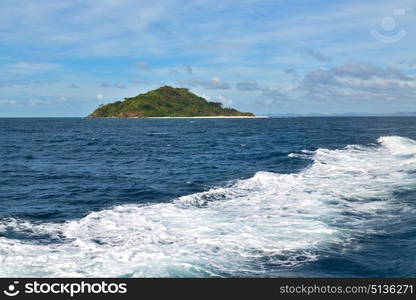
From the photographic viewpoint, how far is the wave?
1409 centimetres

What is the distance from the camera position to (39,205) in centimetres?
2419

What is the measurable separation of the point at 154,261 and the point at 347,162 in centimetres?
3401

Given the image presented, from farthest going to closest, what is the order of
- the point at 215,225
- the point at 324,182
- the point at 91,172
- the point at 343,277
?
1. the point at 91,172
2. the point at 324,182
3. the point at 215,225
4. the point at 343,277

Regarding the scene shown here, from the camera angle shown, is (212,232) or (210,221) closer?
(212,232)

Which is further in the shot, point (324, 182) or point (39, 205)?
point (324, 182)

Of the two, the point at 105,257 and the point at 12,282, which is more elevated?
the point at 12,282

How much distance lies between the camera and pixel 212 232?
18406 mm

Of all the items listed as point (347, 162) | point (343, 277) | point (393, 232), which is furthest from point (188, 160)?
point (343, 277)

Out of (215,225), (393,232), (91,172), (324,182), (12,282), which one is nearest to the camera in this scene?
(12,282)

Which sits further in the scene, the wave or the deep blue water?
the deep blue water

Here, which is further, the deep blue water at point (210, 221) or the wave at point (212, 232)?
the deep blue water at point (210, 221)

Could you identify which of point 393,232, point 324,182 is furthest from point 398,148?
point 393,232

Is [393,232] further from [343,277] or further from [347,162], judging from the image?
[347,162]

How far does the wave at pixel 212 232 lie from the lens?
14086mm
